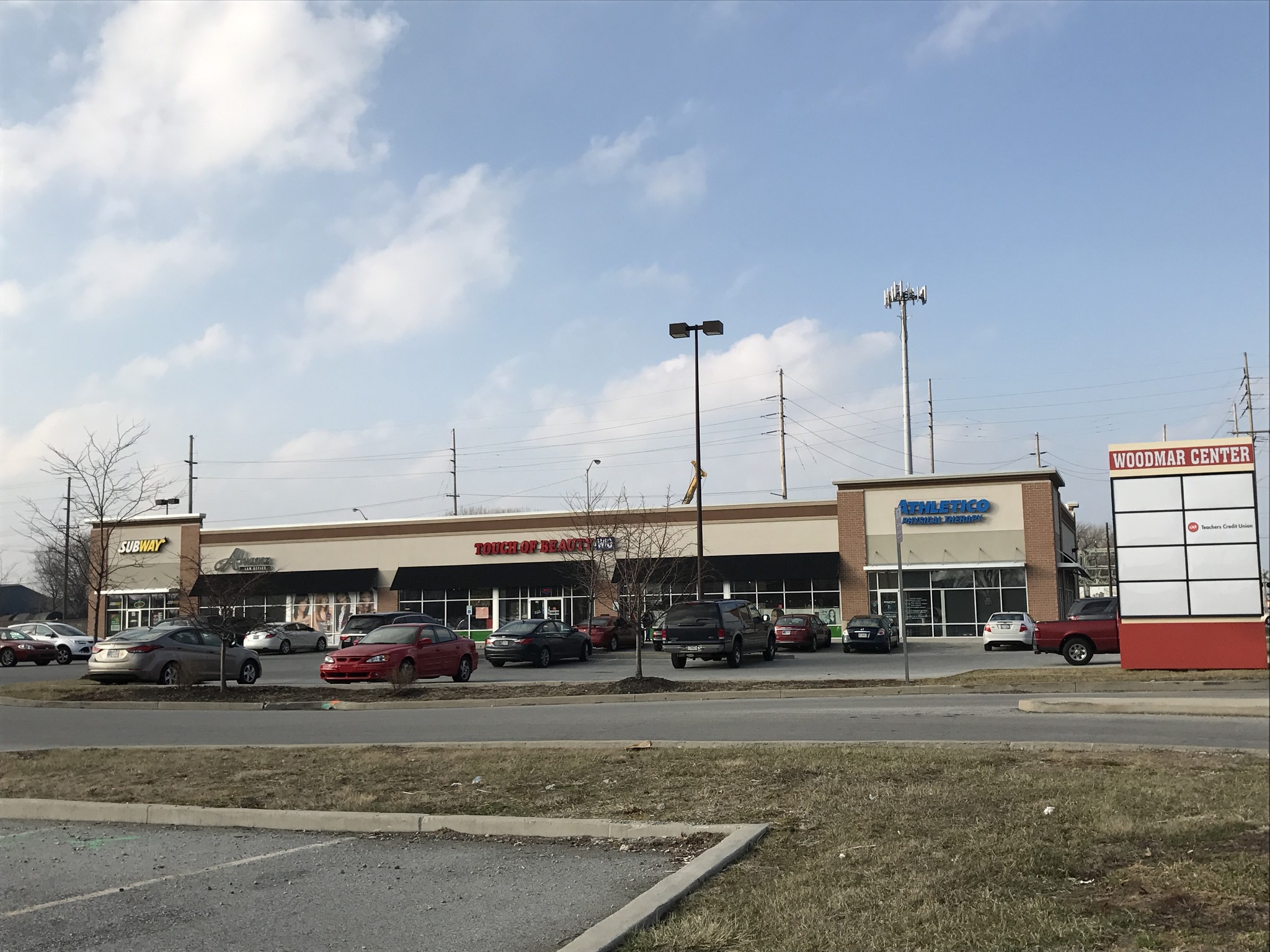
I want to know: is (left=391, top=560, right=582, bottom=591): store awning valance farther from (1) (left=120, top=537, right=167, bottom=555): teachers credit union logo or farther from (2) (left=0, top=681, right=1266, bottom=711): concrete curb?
(2) (left=0, top=681, right=1266, bottom=711): concrete curb

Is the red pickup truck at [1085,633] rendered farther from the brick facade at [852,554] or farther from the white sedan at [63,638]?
the white sedan at [63,638]

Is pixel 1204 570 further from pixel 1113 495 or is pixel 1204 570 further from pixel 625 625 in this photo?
pixel 625 625

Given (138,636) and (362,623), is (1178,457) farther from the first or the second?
(362,623)

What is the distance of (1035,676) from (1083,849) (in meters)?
14.2

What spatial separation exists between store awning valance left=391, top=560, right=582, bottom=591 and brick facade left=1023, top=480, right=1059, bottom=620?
19.2 meters

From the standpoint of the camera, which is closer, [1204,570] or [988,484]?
[1204,570]

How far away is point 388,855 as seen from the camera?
7.13 meters

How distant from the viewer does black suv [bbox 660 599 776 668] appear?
92.1 feet

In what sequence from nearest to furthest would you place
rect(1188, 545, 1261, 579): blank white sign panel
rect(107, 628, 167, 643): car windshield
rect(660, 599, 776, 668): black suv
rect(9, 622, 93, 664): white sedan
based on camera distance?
rect(1188, 545, 1261, 579): blank white sign panel → rect(107, 628, 167, 643): car windshield → rect(660, 599, 776, 668): black suv → rect(9, 622, 93, 664): white sedan

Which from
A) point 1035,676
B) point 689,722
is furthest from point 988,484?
point 689,722

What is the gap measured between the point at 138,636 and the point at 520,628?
35.9 feet

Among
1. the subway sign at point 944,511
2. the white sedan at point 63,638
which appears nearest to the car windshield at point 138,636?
the white sedan at point 63,638

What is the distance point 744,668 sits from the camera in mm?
28484

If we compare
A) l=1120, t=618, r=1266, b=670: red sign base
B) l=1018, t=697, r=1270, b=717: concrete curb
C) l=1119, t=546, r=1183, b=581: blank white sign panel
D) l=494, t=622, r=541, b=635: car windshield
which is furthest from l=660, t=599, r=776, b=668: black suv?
l=1018, t=697, r=1270, b=717: concrete curb
